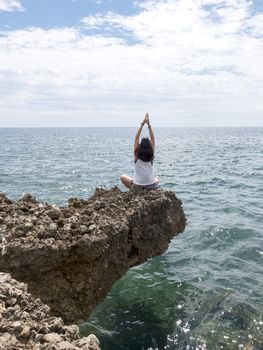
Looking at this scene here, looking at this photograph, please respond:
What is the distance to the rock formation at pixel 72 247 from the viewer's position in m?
7.14

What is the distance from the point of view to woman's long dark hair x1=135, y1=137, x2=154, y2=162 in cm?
1170

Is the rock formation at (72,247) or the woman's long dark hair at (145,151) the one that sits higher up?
the woman's long dark hair at (145,151)

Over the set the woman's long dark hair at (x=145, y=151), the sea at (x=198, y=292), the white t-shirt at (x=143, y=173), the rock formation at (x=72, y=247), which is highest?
the woman's long dark hair at (x=145, y=151)

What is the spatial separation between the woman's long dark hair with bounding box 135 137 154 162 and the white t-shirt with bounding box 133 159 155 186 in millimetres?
148

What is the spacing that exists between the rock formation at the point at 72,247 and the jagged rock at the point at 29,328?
1966 mm

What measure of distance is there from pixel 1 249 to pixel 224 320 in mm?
5610

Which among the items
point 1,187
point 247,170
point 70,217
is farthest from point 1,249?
point 247,170

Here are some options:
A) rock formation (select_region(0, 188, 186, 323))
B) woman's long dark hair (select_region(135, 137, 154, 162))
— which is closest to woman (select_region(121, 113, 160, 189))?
woman's long dark hair (select_region(135, 137, 154, 162))

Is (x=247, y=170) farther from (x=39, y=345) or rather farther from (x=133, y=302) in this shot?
(x=39, y=345)

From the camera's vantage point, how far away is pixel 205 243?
15469 millimetres

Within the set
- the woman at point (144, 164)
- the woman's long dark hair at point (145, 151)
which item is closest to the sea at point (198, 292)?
the woman at point (144, 164)

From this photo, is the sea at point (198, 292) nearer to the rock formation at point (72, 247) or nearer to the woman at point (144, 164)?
the rock formation at point (72, 247)

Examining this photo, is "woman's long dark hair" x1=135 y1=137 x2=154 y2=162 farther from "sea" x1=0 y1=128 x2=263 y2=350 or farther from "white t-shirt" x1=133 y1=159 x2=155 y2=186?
"sea" x1=0 y1=128 x2=263 y2=350

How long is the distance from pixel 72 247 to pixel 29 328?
3155 mm
